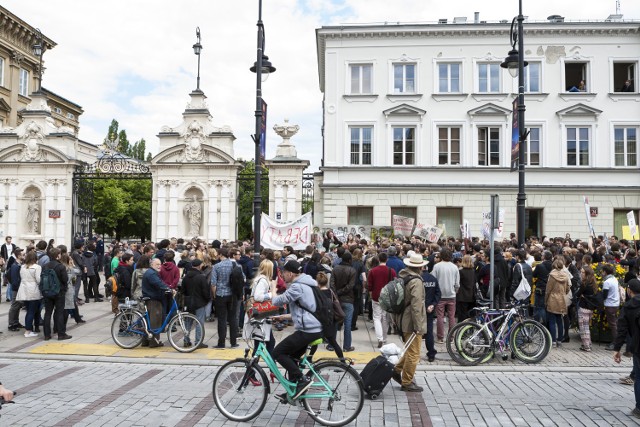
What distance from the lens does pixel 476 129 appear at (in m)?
27.7

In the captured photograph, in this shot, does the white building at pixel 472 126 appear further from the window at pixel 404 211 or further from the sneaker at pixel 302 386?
the sneaker at pixel 302 386

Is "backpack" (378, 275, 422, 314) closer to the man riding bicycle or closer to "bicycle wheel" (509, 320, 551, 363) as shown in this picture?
the man riding bicycle

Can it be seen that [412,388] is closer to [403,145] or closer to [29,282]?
[29,282]

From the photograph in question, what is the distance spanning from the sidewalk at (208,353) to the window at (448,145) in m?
16.1

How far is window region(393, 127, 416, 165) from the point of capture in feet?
91.0

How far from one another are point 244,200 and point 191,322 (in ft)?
146

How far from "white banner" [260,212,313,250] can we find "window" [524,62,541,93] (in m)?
16.2

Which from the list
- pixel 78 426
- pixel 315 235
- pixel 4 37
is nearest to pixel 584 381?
pixel 78 426

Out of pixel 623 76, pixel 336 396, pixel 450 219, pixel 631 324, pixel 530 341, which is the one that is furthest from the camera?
pixel 623 76

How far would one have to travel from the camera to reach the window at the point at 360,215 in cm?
2762

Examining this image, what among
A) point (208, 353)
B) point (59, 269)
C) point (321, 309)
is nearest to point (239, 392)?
point (321, 309)

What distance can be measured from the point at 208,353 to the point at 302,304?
4.58 m

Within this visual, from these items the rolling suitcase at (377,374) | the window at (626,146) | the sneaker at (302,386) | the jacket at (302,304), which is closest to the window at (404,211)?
the window at (626,146)

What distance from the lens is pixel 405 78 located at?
2827 cm
